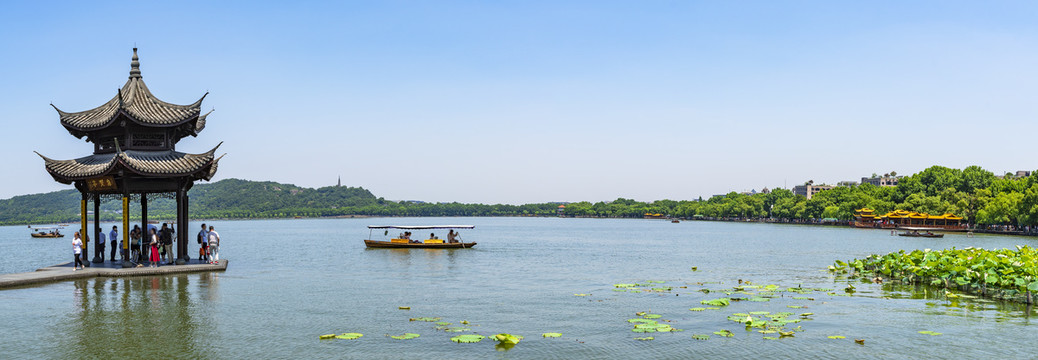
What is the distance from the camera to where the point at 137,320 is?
18719 mm

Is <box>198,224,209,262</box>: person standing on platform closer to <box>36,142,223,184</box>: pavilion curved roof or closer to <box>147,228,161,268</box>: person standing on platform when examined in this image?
<box>147,228,161,268</box>: person standing on platform

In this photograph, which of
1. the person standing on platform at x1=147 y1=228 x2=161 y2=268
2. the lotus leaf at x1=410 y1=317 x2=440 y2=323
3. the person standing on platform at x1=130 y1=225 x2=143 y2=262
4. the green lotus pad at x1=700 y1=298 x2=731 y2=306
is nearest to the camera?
the lotus leaf at x1=410 y1=317 x2=440 y2=323

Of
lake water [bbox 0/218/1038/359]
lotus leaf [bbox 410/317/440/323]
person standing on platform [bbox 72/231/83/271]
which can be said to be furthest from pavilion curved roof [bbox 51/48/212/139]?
lotus leaf [bbox 410/317/440/323]

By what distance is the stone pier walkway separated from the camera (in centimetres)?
2540

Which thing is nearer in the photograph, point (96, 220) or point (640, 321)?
point (640, 321)

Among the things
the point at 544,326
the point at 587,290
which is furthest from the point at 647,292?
the point at 544,326

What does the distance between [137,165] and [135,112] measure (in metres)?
2.40

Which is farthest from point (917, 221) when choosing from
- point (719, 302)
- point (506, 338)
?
point (506, 338)

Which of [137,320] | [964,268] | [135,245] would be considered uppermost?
[135,245]

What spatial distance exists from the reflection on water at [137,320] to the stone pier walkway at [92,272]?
Answer: 63 cm

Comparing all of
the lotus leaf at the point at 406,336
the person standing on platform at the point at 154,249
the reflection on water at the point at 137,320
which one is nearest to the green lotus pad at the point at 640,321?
the lotus leaf at the point at 406,336

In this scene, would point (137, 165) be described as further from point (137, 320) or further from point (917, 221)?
point (917, 221)

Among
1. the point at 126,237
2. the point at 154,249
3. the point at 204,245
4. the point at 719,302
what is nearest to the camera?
the point at 719,302

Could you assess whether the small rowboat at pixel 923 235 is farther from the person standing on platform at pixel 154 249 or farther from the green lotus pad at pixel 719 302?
the person standing on platform at pixel 154 249
